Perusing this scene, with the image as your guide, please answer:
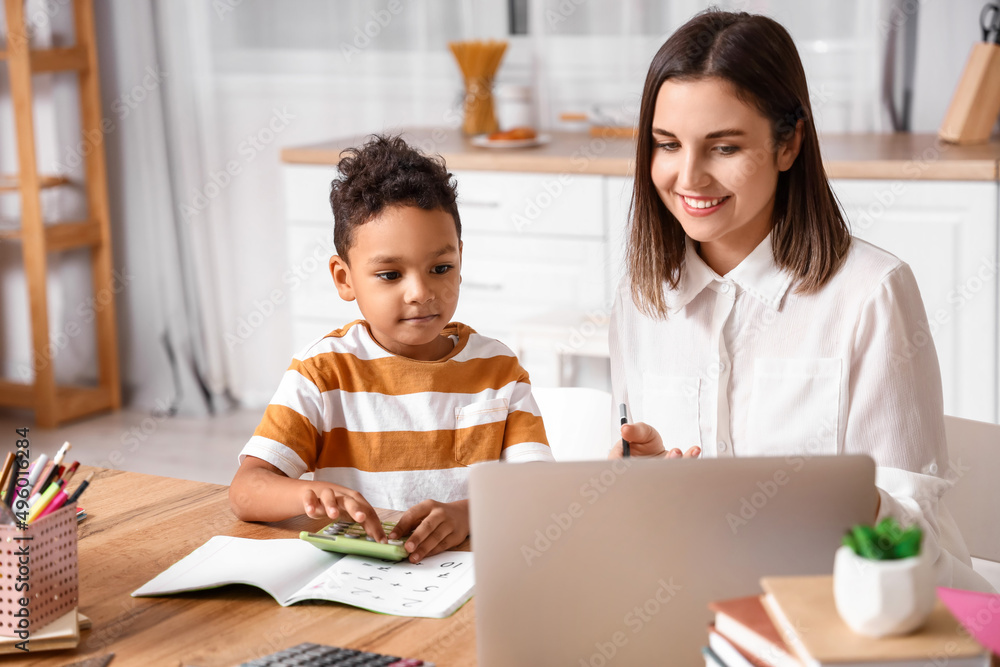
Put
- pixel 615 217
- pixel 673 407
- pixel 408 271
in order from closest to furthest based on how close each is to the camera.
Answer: pixel 408 271 < pixel 673 407 < pixel 615 217

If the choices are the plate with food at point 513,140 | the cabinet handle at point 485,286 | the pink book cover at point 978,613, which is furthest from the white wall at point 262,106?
the pink book cover at point 978,613

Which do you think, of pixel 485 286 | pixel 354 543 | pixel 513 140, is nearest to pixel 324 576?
pixel 354 543

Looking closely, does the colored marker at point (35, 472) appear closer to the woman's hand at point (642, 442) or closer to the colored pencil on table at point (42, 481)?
the colored pencil on table at point (42, 481)

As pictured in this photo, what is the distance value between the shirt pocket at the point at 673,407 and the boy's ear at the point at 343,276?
1.32 feet

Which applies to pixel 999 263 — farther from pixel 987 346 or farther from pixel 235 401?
pixel 235 401

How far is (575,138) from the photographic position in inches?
120

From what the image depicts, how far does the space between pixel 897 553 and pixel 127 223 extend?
11.6ft

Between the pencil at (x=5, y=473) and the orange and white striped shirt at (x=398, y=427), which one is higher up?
the pencil at (x=5, y=473)

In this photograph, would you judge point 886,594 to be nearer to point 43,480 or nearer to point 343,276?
point 43,480

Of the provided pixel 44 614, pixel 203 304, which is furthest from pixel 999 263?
pixel 203 304

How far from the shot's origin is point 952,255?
225cm

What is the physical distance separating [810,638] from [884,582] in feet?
0.17

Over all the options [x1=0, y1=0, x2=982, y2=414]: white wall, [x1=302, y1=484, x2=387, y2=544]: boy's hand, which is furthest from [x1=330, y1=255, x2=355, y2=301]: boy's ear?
[x1=0, y1=0, x2=982, y2=414]: white wall

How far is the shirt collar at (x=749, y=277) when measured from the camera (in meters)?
1.29
